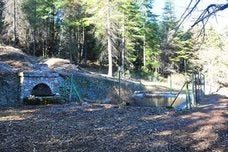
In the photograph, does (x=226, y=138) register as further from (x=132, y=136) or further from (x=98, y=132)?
(x=98, y=132)

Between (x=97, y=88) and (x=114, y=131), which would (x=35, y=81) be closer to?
(x=97, y=88)

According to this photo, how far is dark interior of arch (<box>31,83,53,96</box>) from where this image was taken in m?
22.4

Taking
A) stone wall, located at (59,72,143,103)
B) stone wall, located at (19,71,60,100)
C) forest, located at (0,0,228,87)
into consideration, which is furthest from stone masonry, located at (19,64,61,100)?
forest, located at (0,0,228,87)

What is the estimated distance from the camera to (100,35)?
4138 cm

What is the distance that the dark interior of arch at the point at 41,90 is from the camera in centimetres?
2244

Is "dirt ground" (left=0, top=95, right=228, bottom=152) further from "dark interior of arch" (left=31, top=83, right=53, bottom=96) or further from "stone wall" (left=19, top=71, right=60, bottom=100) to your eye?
"dark interior of arch" (left=31, top=83, right=53, bottom=96)

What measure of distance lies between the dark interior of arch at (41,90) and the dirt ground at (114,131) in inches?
276

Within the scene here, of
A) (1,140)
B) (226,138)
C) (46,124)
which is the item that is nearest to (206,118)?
(226,138)

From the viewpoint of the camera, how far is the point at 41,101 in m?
20.0

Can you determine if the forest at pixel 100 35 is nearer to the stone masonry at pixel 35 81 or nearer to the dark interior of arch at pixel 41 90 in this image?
the dark interior of arch at pixel 41 90

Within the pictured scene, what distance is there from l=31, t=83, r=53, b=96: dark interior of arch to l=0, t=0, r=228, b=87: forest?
47.5ft

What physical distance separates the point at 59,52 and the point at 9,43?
20.4ft

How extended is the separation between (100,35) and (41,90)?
745 inches

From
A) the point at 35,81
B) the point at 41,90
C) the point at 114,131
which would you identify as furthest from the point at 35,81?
the point at 114,131
